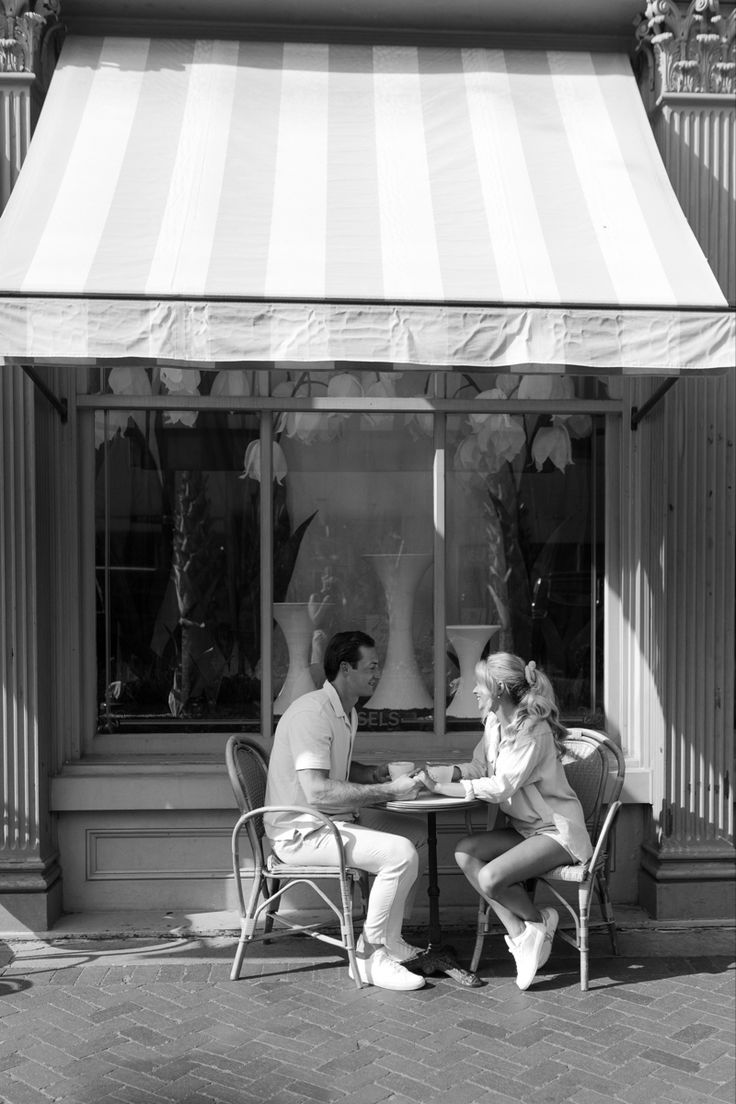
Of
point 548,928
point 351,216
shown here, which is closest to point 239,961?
point 548,928

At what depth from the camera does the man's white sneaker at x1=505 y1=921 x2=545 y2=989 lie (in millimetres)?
4684

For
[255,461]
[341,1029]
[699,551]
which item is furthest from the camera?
[255,461]

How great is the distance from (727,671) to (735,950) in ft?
4.39

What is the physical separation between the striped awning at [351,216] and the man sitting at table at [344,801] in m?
1.54

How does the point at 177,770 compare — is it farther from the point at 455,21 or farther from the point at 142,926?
the point at 455,21

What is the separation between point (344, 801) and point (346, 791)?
0.15 ft

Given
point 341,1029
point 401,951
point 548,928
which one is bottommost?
point 341,1029

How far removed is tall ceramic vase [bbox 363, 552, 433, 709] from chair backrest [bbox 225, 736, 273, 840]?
0.93m

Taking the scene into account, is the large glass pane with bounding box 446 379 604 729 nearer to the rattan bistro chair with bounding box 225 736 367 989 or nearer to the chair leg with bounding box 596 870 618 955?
the chair leg with bounding box 596 870 618 955

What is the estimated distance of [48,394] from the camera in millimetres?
5367

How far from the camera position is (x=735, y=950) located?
204 inches

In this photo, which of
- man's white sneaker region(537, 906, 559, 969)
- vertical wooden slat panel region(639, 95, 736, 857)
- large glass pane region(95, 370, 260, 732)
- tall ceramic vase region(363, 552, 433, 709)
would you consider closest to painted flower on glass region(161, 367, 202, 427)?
large glass pane region(95, 370, 260, 732)

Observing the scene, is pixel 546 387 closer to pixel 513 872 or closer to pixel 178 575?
pixel 178 575

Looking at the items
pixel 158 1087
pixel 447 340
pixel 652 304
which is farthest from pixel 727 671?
pixel 158 1087
